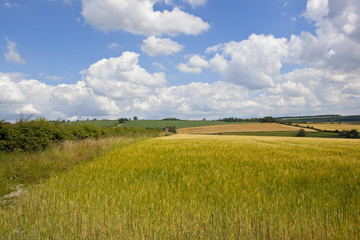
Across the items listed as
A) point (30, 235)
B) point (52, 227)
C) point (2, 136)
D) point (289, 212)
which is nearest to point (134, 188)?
point (52, 227)

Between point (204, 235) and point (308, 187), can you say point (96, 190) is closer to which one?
point (204, 235)

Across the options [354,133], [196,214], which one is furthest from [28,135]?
[354,133]

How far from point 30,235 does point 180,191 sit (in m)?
2.38

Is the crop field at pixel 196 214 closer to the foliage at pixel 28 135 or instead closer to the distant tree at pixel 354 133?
the foliage at pixel 28 135

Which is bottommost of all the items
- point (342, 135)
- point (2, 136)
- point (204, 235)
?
point (342, 135)

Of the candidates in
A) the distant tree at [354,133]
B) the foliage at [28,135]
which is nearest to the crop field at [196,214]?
the foliage at [28,135]

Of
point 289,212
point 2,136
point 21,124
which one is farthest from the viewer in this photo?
point 21,124

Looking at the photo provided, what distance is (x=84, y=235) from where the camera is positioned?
2.62m

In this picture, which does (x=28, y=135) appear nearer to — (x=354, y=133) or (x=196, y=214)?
(x=196, y=214)

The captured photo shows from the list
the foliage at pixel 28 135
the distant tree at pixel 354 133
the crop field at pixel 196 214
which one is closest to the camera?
the crop field at pixel 196 214

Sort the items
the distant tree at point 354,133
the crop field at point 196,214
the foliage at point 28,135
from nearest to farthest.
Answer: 1. the crop field at point 196,214
2. the foliage at point 28,135
3. the distant tree at point 354,133

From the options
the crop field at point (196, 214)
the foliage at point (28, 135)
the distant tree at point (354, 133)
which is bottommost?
the distant tree at point (354, 133)

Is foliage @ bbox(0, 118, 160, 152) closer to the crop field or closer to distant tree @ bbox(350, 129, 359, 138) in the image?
the crop field

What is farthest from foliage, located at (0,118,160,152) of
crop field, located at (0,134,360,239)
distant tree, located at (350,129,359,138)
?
distant tree, located at (350,129,359,138)
